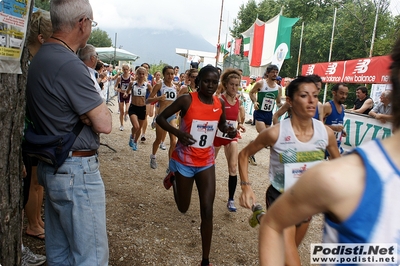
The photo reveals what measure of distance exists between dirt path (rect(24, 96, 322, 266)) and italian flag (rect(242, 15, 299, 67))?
1401 cm

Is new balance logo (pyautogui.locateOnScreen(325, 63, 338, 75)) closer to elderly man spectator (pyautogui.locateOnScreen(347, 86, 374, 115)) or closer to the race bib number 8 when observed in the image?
elderly man spectator (pyautogui.locateOnScreen(347, 86, 374, 115))

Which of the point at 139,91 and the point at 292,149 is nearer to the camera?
the point at 292,149

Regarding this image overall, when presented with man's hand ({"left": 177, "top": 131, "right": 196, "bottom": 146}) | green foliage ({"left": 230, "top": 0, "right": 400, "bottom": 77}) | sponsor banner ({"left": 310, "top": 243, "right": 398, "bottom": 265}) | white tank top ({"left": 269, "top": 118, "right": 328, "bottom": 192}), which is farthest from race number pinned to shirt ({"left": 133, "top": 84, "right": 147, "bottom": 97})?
green foliage ({"left": 230, "top": 0, "right": 400, "bottom": 77})

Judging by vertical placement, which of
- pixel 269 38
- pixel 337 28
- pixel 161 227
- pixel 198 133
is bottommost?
pixel 161 227

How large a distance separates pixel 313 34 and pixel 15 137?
121 feet

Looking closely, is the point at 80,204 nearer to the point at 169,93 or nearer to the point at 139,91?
the point at 169,93

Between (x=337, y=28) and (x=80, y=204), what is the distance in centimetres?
3591

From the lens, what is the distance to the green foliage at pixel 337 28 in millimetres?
28375

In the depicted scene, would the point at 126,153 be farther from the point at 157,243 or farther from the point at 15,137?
the point at 15,137

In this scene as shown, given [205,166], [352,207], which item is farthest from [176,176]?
[352,207]

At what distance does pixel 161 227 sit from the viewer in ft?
13.2

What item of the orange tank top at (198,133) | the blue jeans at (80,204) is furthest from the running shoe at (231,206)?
the blue jeans at (80,204)

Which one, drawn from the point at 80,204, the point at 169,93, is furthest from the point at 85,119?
the point at 169,93

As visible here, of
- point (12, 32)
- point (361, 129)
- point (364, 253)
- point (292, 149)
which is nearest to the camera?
point (364, 253)
